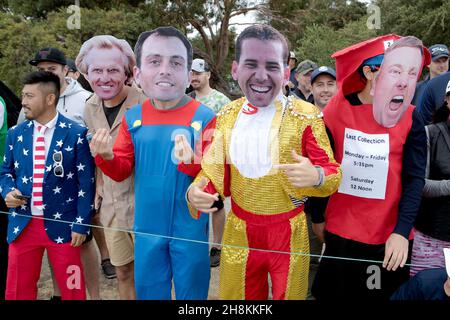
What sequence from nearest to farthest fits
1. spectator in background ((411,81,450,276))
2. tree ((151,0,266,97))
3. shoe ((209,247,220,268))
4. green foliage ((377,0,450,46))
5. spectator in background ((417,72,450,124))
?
spectator in background ((411,81,450,276)) → spectator in background ((417,72,450,124)) → shoe ((209,247,220,268)) → tree ((151,0,266,97)) → green foliage ((377,0,450,46))

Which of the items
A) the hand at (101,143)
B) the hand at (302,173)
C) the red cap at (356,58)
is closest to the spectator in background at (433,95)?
the red cap at (356,58)

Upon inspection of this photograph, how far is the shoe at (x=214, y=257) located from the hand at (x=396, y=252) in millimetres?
Answer: 1915

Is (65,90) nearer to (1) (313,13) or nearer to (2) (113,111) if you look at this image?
(2) (113,111)

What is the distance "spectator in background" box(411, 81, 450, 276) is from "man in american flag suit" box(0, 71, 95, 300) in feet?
5.74

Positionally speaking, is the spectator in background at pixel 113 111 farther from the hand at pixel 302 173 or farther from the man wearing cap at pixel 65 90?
the hand at pixel 302 173

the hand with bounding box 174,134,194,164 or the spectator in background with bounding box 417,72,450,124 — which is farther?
the spectator in background with bounding box 417,72,450,124

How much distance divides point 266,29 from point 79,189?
1.34m

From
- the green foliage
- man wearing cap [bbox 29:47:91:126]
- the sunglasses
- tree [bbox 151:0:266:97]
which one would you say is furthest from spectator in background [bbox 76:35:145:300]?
the green foliage

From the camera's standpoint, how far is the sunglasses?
2473 millimetres

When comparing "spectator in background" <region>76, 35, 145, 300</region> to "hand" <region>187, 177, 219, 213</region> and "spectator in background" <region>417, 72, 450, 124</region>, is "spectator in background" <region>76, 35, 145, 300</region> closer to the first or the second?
"hand" <region>187, 177, 219, 213</region>

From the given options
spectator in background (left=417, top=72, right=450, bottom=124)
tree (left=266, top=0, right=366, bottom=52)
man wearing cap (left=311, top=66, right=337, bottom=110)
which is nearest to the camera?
spectator in background (left=417, top=72, right=450, bottom=124)

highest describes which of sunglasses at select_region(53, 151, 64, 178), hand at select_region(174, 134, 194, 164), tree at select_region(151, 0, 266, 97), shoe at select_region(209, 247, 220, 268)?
tree at select_region(151, 0, 266, 97)

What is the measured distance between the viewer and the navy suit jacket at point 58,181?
2484 mm

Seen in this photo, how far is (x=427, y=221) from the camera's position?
2.27 meters
